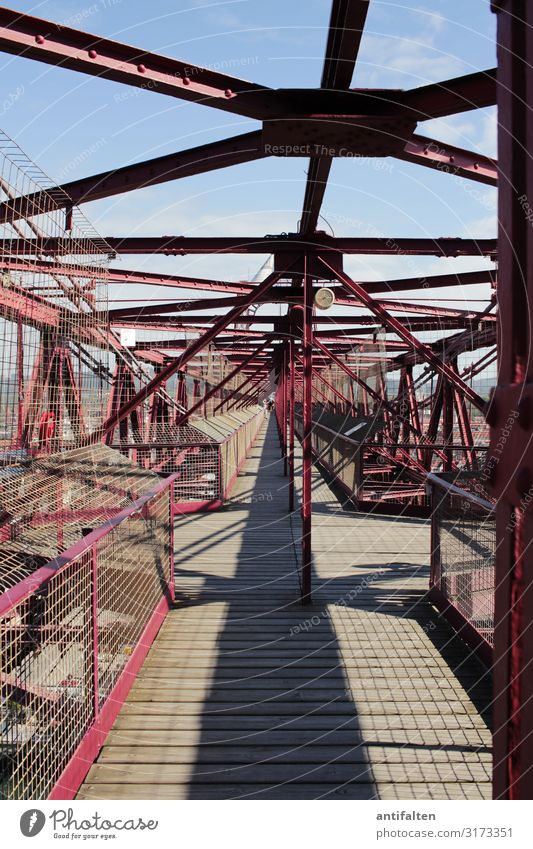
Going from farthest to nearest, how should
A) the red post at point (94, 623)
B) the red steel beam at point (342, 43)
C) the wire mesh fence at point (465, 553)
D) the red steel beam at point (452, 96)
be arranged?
the wire mesh fence at point (465, 553)
the red steel beam at point (452, 96)
the red post at point (94, 623)
the red steel beam at point (342, 43)

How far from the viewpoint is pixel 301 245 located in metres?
8.17

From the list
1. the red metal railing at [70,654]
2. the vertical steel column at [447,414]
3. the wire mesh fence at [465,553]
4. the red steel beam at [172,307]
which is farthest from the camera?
the vertical steel column at [447,414]

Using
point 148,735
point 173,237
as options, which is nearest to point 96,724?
→ point 148,735

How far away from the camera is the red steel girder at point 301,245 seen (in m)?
8.12

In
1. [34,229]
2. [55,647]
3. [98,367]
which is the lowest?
[55,647]

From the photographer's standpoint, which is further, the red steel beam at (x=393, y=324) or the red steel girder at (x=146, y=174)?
the red steel beam at (x=393, y=324)

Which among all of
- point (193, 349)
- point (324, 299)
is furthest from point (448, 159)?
point (324, 299)

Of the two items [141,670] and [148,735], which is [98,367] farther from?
[148,735]

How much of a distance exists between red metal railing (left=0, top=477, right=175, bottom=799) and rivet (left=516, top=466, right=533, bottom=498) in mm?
2160

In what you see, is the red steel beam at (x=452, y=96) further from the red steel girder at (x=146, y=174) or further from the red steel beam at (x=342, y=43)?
the red steel girder at (x=146, y=174)

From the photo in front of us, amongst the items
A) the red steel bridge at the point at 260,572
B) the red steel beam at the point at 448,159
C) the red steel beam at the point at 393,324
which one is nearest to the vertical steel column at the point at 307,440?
the red steel bridge at the point at 260,572

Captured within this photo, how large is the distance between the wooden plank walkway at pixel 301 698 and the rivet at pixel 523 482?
10.1 ft

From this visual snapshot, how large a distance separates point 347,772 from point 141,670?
2.17 m

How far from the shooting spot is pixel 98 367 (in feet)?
25.1
